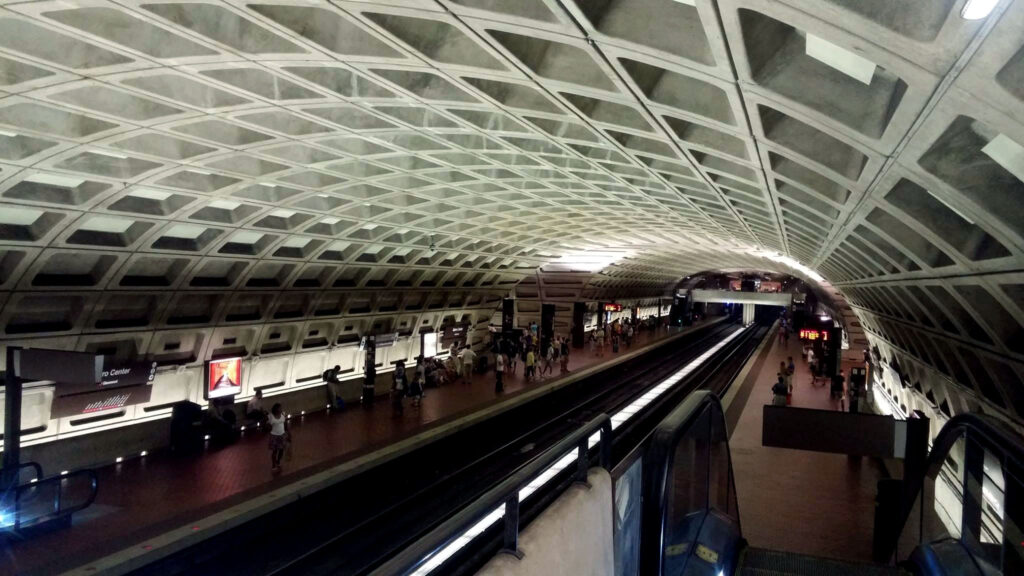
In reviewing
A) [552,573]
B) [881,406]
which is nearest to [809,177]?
[552,573]

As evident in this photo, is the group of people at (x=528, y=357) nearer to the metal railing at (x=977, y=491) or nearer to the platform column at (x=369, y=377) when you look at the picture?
the platform column at (x=369, y=377)

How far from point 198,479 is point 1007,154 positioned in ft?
43.0

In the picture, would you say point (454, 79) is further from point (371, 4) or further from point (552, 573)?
point (552, 573)

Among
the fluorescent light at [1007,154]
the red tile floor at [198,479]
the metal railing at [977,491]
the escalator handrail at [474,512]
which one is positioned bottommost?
the red tile floor at [198,479]

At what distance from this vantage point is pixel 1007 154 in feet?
13.2

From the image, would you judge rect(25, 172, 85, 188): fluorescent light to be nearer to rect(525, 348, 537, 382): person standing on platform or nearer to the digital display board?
the digital display board

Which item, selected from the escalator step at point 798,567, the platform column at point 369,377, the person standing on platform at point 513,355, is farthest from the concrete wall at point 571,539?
the person standing on platform at point 513,355

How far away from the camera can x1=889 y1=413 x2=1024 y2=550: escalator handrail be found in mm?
3021

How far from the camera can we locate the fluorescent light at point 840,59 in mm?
4410

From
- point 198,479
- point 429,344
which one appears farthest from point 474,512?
point 429,344

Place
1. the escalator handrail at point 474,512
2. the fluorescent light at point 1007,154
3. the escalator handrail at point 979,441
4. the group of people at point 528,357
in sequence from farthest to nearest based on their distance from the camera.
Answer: the group of people at point 528,357 → the fluorescent light at point 1007,154 → the escalator handrail at point 979,441 → the escalator handrail at point 474,512

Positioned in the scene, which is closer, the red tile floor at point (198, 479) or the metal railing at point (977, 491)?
the metal railing at point (977, 491)

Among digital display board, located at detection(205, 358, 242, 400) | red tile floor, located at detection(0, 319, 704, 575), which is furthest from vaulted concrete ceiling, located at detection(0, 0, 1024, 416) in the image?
red tile floor, located at detection(0, 319, 704, 575)

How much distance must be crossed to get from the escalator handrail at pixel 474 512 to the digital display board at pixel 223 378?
15.3m
